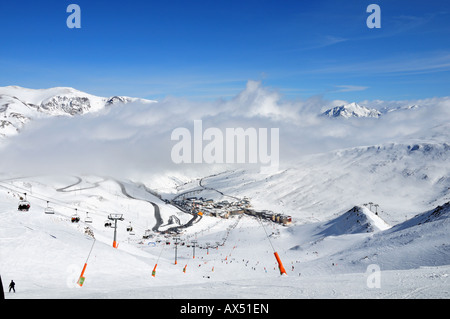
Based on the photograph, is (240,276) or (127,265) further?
(240,276)

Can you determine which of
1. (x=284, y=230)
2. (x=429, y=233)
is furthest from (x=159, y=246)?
(x=429, y=233)

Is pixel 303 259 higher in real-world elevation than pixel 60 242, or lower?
lower

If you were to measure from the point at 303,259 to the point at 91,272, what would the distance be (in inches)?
1600

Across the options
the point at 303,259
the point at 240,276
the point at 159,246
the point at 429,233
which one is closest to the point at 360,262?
the point at 429,233

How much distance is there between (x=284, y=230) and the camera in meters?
107

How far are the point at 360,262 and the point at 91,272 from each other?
103 ft

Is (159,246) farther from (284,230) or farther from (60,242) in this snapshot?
(60,242)

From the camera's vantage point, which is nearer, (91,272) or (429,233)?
(91,272)

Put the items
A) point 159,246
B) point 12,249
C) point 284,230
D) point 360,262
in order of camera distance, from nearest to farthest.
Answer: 1. point 12,249
2. point 360,262
3. point 159,246
4. point 284,230
